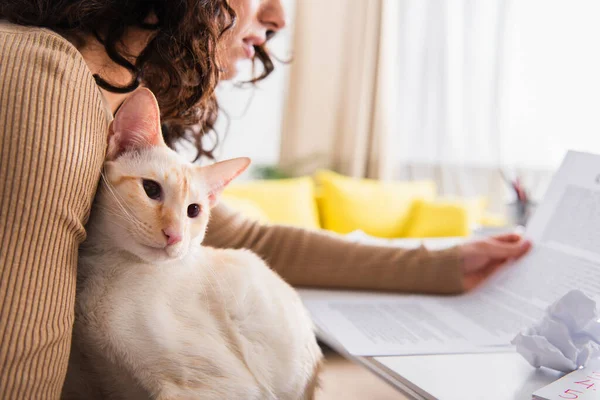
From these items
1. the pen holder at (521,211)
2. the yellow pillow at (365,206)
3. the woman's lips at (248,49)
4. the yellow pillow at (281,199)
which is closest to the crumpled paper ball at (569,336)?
the woman's lips at (248,49)

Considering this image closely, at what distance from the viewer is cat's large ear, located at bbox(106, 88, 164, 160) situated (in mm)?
622

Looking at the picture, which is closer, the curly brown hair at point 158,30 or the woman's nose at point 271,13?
the curly brown hair at point 158,30

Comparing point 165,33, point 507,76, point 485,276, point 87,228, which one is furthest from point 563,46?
point 87,228

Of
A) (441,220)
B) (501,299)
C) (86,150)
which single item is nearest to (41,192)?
(86,150)

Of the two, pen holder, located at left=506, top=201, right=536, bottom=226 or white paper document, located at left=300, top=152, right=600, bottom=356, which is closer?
white paper document, located at left=300, top=152, right=600, bottom=356

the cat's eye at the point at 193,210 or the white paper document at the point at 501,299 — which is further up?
the cat's eye at the point at 193,210

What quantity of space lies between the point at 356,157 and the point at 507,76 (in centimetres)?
108

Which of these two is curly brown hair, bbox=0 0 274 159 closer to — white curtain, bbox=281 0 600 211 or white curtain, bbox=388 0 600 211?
white curtain, bbox=388 0 600 211

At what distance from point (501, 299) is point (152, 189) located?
2.21ft

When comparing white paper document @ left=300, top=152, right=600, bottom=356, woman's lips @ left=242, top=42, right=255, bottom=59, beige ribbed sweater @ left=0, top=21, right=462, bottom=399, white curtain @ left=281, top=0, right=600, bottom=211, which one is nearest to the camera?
beige ribbed sweater @ left=0, top=21, right=462, bottom=399

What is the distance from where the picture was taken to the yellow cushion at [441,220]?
335 cm

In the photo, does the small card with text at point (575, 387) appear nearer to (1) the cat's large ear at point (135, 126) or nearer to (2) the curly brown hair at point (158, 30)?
(1) the cat's large ear at point (135, 126)

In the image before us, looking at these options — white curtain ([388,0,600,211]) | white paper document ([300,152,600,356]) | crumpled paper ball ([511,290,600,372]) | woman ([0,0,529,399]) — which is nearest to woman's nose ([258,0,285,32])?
woman ([0,0,529,399])

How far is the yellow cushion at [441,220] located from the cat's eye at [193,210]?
9.32 feet
